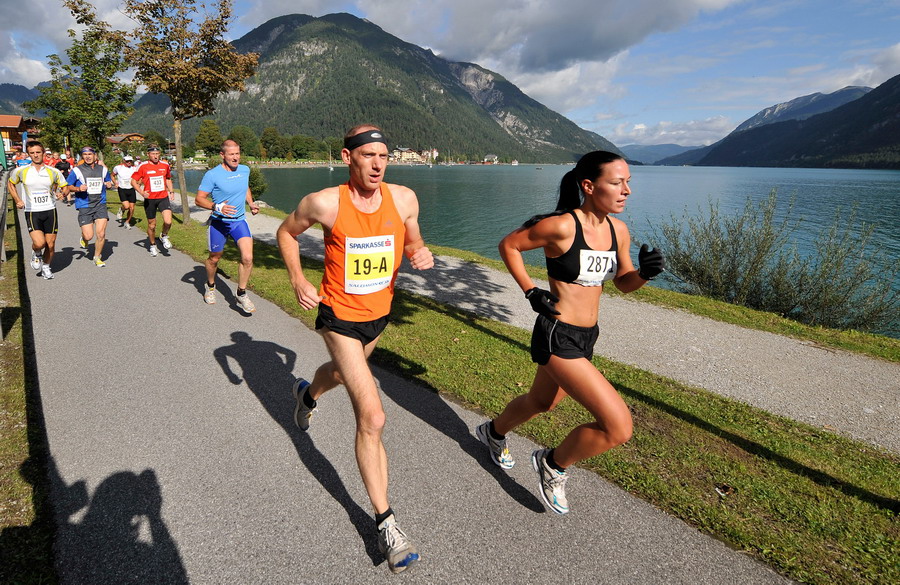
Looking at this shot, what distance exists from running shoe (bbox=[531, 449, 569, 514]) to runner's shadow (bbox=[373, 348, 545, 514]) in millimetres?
152

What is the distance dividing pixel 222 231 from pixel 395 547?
6.51 meters

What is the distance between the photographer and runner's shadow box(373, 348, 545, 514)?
3345 mm

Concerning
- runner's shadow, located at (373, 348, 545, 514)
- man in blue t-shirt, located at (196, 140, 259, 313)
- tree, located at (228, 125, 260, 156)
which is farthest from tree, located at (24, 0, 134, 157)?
tree, located at (228, 125, 260, 156)

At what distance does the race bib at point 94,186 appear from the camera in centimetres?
916

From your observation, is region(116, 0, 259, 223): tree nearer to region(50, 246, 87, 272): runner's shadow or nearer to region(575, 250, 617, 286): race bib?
region(50, 246, 87, 272): runner's shadow

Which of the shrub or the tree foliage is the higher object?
the tree foliage

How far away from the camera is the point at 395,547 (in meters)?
2.54

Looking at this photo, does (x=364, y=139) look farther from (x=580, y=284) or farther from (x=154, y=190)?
(x=154, y=190)

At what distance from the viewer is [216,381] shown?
4742 millimetres

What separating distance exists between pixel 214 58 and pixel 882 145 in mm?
232330

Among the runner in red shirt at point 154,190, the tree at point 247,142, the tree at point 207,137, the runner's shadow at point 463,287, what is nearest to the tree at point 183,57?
the runner in red shirt at point 154,190

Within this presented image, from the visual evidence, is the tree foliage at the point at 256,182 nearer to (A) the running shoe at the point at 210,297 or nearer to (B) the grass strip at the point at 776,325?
(A) the running shoe at the point at 210,297

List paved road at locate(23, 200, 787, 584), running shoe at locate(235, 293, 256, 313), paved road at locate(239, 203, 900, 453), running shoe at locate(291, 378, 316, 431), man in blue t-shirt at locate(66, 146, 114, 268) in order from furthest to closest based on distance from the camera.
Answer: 1. man in blue t-shirt at locate(66, 146, 114, 268)
2. running shoe at locate(235, 293, 256, 313)
3. paved road at locate(239, 203, 900, 453)
4. running shoe at locate(291, 378, 316, 431)
5. paved road at locate(23, 200, 787, 584)

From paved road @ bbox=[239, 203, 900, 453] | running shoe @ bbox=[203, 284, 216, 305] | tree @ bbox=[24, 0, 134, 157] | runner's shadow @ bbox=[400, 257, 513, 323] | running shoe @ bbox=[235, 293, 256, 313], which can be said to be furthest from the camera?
tree @ bbox=[24, 0, 134, 157]
